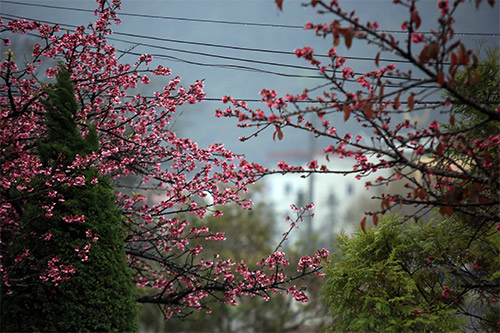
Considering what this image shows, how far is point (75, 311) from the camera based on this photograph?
365cm

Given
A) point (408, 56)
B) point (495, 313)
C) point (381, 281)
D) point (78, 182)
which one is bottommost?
point (495, 313)

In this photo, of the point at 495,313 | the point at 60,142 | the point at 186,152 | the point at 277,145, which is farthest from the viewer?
the point at 277,145

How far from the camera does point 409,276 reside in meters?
4.27

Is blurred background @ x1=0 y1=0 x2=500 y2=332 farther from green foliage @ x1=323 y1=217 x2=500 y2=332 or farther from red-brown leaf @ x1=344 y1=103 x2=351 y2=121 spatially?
green foliage @ x1=323 y1=217 x2=500 y2=332

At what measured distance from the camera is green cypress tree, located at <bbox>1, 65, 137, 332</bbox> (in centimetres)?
367

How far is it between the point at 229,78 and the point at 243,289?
1479 cm

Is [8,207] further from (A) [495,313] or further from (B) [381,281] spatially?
(A) [495,313]

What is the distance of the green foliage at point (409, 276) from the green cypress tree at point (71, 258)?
2.04 m

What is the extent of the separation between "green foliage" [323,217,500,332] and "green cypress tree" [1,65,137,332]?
204 centimetres

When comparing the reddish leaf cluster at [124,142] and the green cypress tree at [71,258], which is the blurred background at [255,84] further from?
the green cypress tree at [71,258]

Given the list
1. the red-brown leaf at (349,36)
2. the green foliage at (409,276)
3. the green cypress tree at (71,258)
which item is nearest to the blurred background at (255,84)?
the red-brown leaf at (349,36)

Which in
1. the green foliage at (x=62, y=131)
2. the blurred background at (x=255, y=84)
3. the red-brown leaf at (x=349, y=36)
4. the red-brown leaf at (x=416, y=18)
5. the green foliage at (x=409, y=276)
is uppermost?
the blurred background at (x=255, y=84)

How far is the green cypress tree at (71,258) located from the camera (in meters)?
3.67

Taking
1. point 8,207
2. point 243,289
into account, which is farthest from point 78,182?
point 243,289
